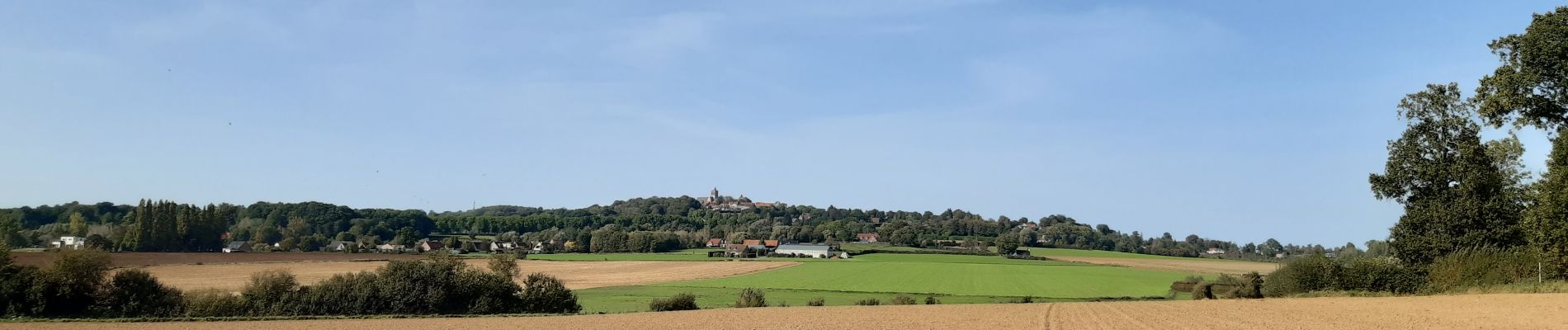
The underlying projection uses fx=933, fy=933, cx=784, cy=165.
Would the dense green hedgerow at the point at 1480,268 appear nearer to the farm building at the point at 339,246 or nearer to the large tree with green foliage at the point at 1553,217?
the large tree with green foliage at the point at 1553,217

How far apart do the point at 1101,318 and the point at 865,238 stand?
11368 centimetres

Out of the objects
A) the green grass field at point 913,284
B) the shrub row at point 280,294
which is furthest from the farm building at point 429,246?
the shrub row at point 280,294

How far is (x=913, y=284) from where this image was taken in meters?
56.8

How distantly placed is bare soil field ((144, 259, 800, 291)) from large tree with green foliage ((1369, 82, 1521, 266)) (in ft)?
130

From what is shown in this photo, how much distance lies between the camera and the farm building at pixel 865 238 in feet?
453

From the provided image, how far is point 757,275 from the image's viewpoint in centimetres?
6712

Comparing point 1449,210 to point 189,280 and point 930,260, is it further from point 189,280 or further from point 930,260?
point 189,280

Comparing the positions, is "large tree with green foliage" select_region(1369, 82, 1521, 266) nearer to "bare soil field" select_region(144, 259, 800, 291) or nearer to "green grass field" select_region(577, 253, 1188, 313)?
"green grass field" select_region(577, 253, 1188, 313)

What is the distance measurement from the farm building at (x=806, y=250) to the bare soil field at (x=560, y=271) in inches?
661

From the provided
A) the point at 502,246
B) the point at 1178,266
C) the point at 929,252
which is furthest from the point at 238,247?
the point at 1178,266

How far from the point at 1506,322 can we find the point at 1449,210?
1435 cm

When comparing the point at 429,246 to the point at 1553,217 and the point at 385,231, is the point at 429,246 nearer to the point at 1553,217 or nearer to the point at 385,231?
the point at 385,231

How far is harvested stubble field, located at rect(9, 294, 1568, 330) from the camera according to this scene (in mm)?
24578

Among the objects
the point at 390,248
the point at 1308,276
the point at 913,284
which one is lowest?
the point at 913,284
